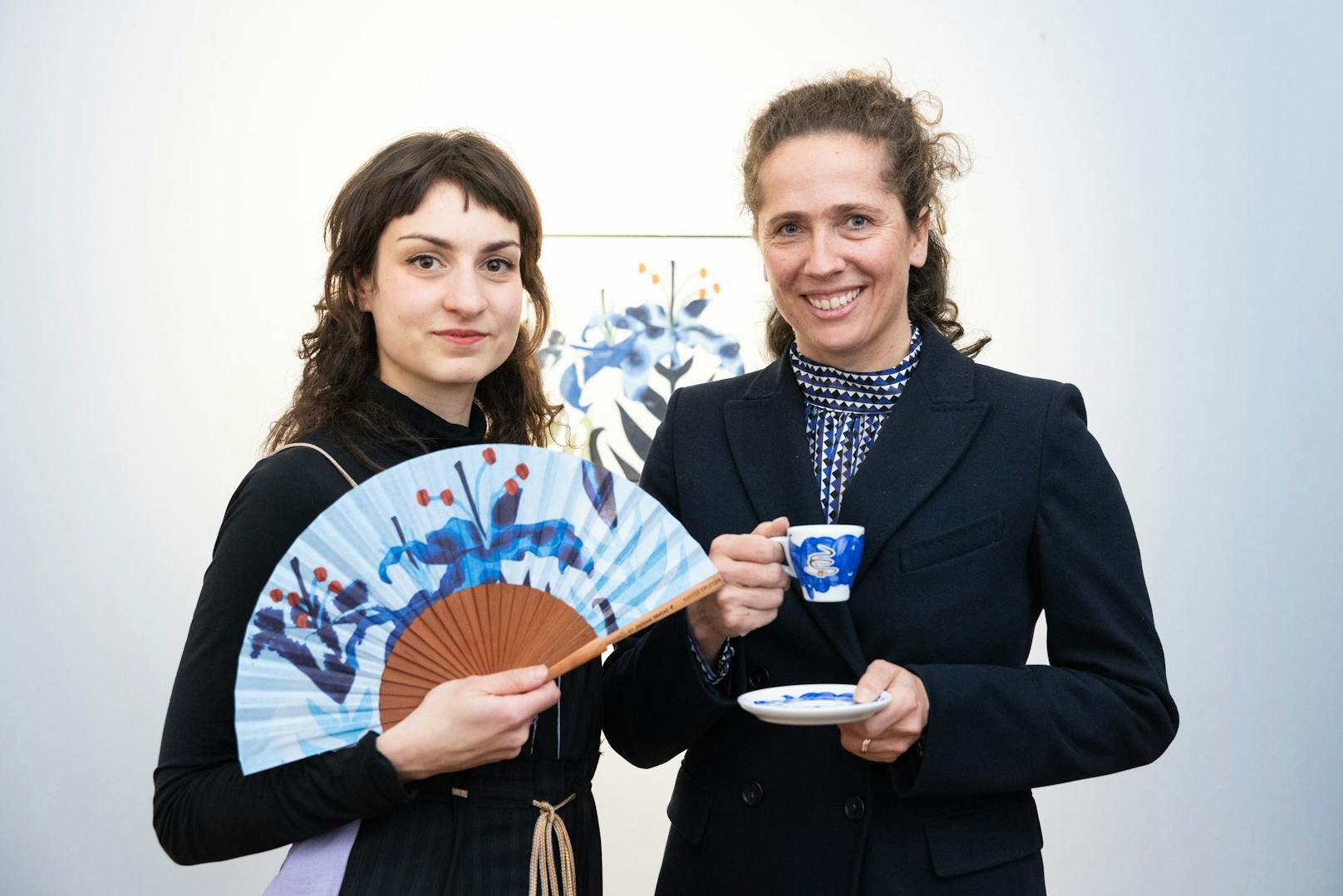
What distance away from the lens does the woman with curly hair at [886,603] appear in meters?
1.46

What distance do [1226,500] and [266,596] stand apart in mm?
2997

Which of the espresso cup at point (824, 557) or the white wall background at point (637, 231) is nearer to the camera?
the espresso cup at point (824, 557)

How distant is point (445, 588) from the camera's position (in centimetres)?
132

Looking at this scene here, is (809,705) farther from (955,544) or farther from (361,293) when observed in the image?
(361,293)

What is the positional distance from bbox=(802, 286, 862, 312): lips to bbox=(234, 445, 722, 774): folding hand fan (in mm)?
437

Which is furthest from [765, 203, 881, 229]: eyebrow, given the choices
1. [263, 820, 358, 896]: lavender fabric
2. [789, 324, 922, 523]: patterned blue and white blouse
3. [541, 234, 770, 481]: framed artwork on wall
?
[541, 234, 770, 481]: framed artwork on wall

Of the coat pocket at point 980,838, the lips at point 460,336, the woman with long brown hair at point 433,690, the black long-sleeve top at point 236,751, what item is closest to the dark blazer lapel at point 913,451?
the coat pocket at point 980,838

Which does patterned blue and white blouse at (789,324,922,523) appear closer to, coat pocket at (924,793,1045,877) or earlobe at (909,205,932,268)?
earlobe at (909,205,932,268)

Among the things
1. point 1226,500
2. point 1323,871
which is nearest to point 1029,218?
point 1226,500

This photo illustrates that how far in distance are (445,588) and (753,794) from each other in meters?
0.54

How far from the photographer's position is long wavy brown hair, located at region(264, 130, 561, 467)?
4.93 feet

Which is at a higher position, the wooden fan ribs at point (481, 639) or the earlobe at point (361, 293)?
the earlobe at point (361, 293)

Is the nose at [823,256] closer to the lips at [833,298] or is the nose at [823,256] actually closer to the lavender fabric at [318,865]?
the lips at [833,298]

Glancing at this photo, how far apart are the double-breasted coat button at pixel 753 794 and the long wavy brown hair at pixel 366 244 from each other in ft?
2.14
